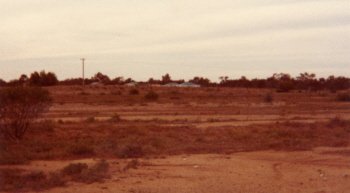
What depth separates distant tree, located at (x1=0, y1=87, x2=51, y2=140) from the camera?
33531mm

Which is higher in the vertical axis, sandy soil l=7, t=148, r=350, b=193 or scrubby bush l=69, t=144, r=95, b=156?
scrubby bush l=69, t=144, r=95, b=156

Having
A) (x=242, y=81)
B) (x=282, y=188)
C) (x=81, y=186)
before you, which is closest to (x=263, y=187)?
(x=282, y=188)

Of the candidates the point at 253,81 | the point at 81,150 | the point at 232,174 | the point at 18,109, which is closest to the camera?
the point at 232,174

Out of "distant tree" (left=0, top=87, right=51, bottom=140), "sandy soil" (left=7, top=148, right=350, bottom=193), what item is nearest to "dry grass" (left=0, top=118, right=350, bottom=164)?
"distant tree" (left=0, top=87, right=51, bottom=140)

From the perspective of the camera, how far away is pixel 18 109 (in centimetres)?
3394

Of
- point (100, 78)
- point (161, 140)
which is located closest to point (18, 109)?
point (161, 140)

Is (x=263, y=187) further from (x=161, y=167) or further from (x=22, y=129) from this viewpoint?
(x=22, y=129)

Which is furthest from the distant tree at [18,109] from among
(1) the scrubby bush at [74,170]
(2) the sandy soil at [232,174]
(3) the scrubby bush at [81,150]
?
(1) the scrubby bush at [74,170]

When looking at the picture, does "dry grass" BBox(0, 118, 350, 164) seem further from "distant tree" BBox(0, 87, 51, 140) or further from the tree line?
the tree line

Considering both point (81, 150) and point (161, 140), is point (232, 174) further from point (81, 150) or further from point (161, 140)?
point (161, 140)

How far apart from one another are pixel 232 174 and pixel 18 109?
1540cm

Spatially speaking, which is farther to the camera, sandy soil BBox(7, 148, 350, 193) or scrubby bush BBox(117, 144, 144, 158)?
scrubby bush BBox(117, 144, 144, 158)

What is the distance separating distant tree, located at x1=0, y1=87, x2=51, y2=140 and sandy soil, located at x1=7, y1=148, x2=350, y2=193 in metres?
8.64

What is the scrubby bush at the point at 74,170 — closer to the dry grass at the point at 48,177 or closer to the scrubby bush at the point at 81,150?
the dry grass at the point at 48,177
